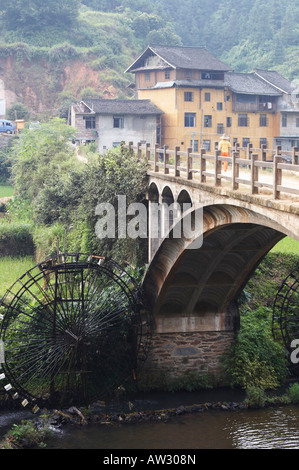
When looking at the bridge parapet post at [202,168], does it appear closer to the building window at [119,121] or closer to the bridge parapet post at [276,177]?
the bridge parapet post at [276,177]

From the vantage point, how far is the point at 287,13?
8394 centimetres

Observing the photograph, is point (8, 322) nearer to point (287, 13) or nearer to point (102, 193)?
point (102, 193)

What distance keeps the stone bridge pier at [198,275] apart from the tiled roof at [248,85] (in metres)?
31.2

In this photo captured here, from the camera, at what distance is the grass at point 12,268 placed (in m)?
32.5

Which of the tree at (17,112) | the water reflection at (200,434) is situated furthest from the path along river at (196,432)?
the tree at (17,112)

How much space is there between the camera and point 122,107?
169 feet

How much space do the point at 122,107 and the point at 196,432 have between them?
33.7 meters

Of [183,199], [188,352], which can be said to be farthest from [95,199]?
[183,199]

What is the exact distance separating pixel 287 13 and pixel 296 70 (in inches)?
577

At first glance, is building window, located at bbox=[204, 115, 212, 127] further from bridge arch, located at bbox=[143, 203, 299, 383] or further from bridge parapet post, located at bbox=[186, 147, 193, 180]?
bridge parapet post, located at bbox=[186, 147, 193, 180]

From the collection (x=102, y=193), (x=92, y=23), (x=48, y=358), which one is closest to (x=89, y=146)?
(x=102, y=193)

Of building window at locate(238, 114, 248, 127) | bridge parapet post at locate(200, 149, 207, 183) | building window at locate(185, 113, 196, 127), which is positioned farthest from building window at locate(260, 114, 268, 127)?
bridge parapet post at locate(200, 149, 207, 183)

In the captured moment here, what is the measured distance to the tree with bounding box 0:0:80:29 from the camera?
81812mm

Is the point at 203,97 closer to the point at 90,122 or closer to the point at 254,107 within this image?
the point at 254,107
